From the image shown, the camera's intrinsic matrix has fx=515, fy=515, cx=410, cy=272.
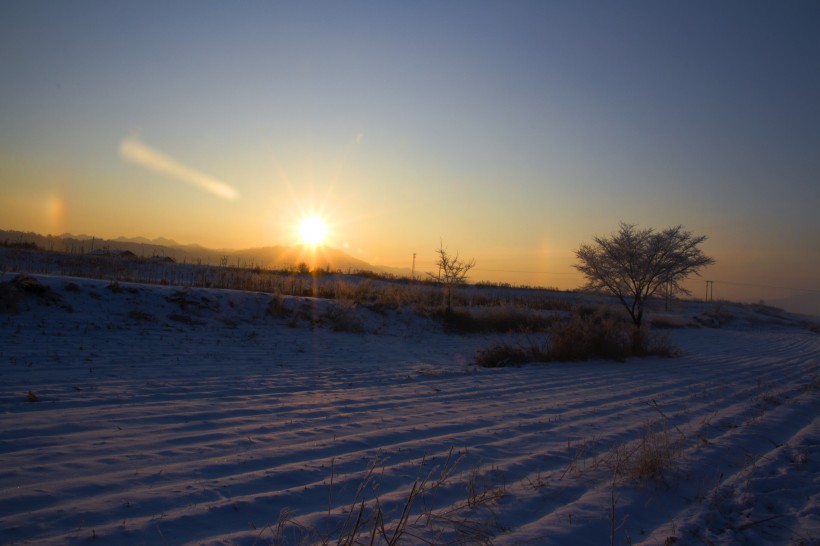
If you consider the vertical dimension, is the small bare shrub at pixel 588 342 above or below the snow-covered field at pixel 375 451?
above

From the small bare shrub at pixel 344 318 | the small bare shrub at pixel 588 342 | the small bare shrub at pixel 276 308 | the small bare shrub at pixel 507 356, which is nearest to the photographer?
the small bare shrub at pixel 507 356

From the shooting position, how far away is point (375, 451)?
4.72 meters

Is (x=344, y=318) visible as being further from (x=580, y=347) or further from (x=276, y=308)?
(x=580, y=347)

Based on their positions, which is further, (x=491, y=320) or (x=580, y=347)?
(x=491, y=320)

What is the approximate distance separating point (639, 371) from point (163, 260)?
2874cm

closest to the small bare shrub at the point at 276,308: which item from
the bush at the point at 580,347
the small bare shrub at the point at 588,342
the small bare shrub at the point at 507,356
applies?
the bush at the point at 580,347

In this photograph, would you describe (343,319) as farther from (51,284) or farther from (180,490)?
(180,490)

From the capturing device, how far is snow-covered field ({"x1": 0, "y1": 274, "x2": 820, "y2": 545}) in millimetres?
3199

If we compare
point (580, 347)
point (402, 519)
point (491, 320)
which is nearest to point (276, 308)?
point (491, 320)

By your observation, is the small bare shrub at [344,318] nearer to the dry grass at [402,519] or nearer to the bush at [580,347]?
the bush at [580,347]

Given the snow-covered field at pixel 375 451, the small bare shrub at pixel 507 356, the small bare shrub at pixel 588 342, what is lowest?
the snow-covered field at pixel 375 451

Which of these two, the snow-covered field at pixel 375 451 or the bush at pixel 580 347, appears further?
the bush at pixel 580 347

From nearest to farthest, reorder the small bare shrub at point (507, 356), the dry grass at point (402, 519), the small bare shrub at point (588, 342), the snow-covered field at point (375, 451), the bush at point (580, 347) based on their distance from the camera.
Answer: the dry grass at point (402, 519)
the snow-covered field at point (375, 451)
the small bare shrub at point (507, 356)
the bush at point (580, 347)
the small bare shrub at point (588, 342)

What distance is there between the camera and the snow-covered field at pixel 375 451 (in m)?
3.20
